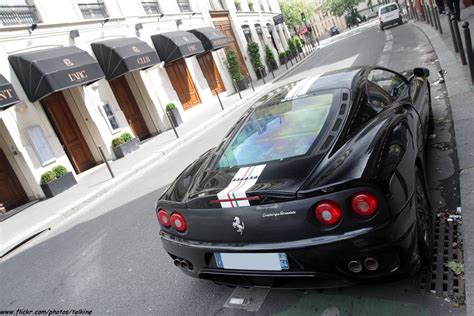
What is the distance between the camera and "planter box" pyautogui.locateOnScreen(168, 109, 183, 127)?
1564cm

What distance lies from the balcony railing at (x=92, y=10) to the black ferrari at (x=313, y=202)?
13050mm

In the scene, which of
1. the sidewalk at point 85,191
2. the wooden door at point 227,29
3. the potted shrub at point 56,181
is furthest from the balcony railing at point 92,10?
the wooden door at point 227,29

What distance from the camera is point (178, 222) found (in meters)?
2.77

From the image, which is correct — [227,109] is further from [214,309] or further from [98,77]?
[214,309]

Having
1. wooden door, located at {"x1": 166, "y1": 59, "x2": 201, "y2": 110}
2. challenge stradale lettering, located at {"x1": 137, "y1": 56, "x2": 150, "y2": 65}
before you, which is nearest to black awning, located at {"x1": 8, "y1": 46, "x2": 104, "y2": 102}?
challenge stradale lettering, located at {"x1": 137, "y1": 56, "x2": 150, "y2": 65}

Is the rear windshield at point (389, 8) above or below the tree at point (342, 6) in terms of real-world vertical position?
below

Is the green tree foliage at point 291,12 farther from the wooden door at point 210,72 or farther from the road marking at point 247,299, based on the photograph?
the road marking at point 247,299

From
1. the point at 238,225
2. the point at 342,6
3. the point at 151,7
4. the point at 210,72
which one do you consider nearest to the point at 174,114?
the point at 151,7

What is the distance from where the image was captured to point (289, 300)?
9.17 ft

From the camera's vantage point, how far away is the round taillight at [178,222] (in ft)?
8.93

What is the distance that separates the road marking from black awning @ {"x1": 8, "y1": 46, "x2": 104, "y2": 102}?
940cm

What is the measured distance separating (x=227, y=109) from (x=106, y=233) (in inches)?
415

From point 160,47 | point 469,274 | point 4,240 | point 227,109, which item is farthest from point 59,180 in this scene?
point 469,274

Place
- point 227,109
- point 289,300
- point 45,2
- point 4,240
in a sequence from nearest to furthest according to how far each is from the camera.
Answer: point 289,300, point 4,240, point 45,2, point 227,109
